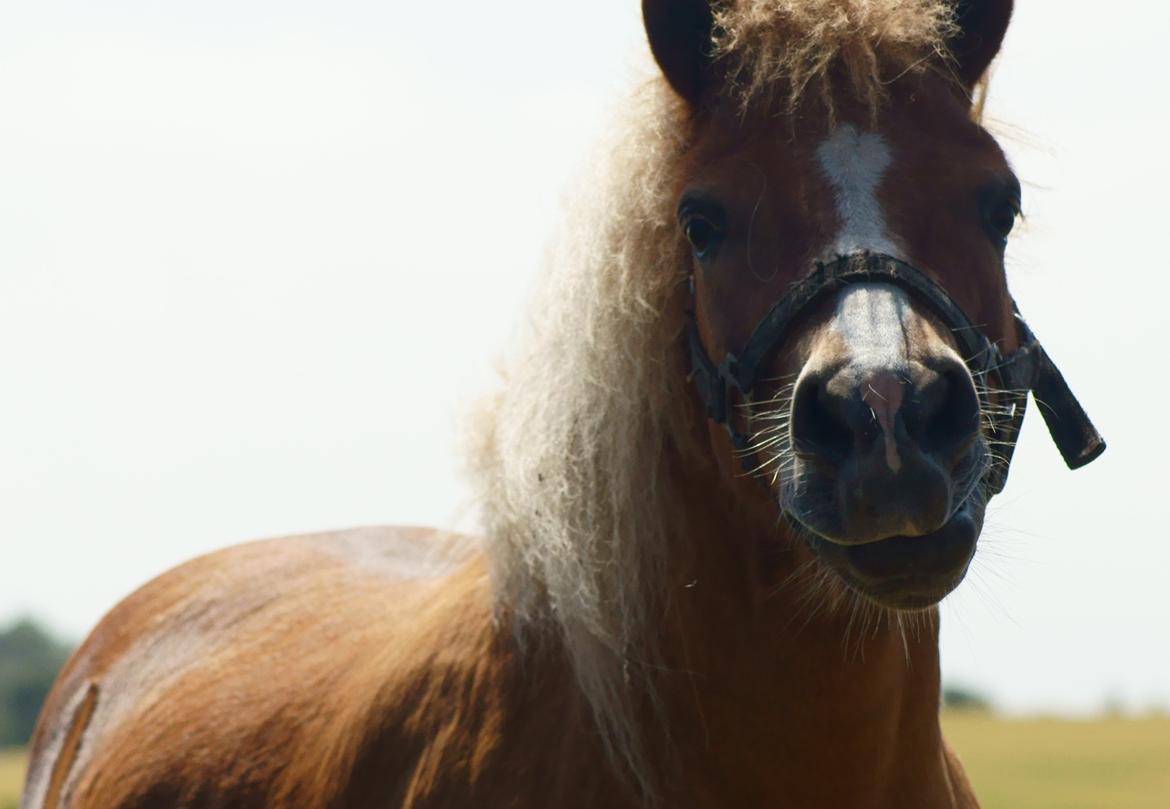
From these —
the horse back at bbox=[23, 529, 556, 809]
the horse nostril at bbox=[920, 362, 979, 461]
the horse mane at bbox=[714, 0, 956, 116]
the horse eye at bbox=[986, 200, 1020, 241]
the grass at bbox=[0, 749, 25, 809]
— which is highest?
the horse mane at bbox=[714, 0, 956, 116]

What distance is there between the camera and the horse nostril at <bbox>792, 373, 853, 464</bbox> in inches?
97.0

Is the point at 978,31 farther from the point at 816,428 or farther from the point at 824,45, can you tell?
the point at 816,428

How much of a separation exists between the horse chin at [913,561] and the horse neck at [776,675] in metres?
0.29

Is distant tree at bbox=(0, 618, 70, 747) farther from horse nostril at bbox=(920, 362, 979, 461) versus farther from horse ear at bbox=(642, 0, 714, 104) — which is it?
horse nostril at bbox=(920, 362, 979, 461)

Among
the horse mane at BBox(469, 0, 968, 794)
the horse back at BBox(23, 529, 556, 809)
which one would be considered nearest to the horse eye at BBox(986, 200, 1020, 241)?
the horse mane at BBox(469, 0, 968, 794)

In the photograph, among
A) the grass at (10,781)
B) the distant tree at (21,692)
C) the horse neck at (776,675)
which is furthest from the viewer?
the distant tree at (21,692)

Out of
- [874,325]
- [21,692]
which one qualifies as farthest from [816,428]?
[21,692]

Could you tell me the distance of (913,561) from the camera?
2457 mm

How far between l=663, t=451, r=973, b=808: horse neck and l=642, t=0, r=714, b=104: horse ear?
92cm

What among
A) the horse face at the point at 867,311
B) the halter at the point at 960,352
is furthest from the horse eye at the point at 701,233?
the halter at the point at 960,352

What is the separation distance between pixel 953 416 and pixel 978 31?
1.25m

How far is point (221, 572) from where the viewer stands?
17.8ft

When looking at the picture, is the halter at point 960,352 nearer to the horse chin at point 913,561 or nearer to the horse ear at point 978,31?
the horse chin at point 913,561

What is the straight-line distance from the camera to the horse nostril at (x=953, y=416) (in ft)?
7.92
